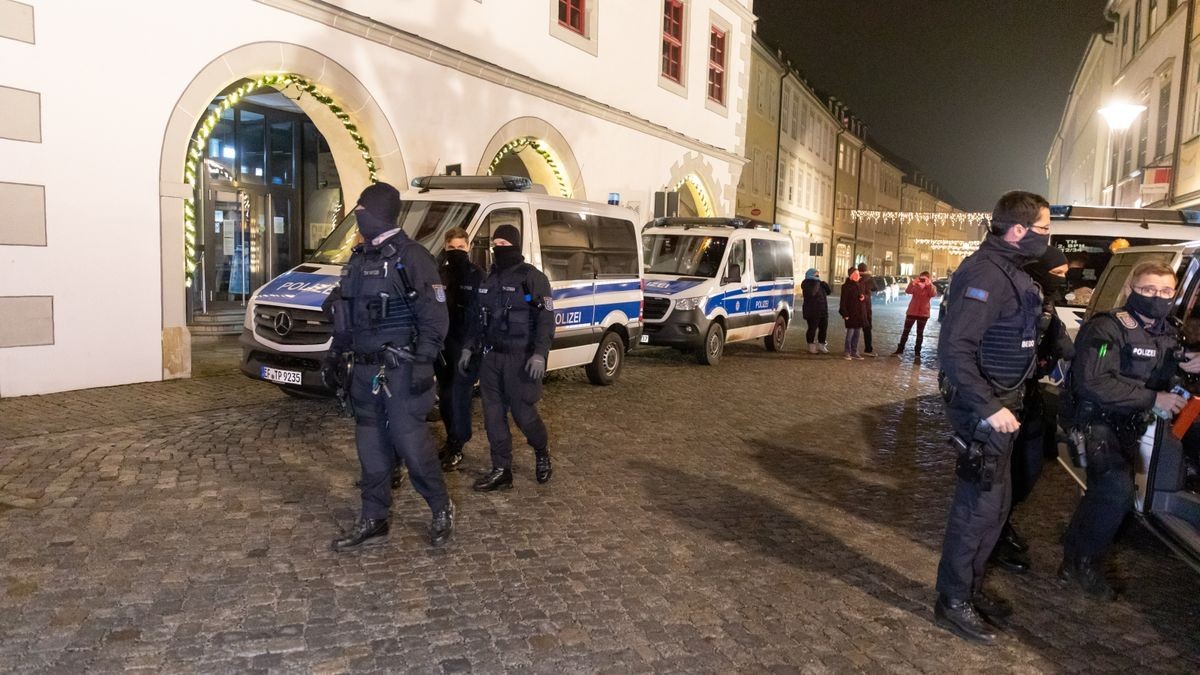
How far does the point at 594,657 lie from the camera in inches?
137

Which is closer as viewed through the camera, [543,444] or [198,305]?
[543,444]

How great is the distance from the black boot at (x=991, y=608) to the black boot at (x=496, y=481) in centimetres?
302

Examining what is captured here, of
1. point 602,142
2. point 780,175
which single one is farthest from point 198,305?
point 780,175

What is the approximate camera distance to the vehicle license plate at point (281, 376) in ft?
24.1

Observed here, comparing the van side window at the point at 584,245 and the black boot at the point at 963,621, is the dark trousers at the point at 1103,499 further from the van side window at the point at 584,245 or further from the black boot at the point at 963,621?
the van side window at the point at 584,245

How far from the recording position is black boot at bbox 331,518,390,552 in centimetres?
Answer: 458

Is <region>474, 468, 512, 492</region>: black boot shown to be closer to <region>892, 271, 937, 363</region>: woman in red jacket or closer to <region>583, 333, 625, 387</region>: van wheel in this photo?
<region>583, 333, 625, 387</region>: van wheel

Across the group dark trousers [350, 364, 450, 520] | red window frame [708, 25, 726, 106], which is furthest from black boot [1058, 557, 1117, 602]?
red window frame [708, 25, 726, 106]

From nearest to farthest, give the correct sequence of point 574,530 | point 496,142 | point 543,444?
point 574,530, point 543,444, point 496,142

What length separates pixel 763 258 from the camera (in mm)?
13977

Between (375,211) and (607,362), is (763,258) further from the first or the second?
(375,211)

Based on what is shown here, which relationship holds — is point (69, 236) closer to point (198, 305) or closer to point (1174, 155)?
point (198, 305)

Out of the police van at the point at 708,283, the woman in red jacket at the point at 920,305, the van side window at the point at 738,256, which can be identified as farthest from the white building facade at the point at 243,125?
the woman in red jacket at the point at 920,305

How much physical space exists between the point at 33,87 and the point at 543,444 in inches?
244
